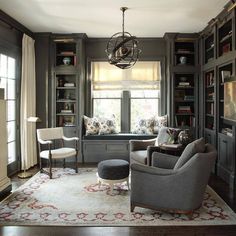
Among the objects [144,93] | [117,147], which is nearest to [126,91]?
[144,93]

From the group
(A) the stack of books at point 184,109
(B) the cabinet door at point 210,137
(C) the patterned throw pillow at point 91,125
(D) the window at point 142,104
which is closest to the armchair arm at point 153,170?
(B) the cabinet door at point 210,137

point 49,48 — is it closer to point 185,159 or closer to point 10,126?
point 10,126

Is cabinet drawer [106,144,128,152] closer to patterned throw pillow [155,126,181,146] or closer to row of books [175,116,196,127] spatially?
patterned throw pillow [155,126,181,146]

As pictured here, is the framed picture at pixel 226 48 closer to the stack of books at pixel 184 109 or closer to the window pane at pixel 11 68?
the stack of books at pixel 184 109

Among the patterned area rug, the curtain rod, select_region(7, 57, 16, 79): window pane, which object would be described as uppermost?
the curtain rod

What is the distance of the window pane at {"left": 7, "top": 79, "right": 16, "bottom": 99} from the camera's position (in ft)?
17.0

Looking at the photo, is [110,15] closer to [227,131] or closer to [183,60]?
[183,60]

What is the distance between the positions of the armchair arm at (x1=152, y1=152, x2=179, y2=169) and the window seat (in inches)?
81.9

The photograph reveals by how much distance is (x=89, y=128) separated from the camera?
6.25 meters

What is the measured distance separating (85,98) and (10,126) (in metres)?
1.94

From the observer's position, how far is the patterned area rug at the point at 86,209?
3.12 meters

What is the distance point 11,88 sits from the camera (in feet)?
17.4

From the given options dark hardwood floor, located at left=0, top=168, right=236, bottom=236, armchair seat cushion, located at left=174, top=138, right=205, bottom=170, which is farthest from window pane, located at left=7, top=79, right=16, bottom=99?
armchair seat cushion, located at left=174, top=138, right=205, bottom=170

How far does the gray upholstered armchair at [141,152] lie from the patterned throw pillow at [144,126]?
1.04 metres
